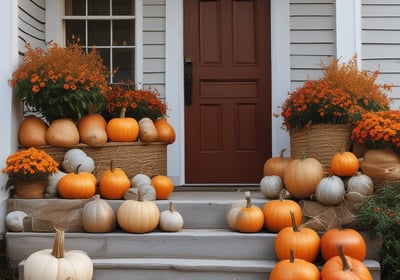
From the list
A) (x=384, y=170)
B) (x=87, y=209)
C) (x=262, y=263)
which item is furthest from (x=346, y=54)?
(x=87, y=209)

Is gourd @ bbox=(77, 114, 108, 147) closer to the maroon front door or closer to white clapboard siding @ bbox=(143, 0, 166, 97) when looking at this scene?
white clapboard siding @ bbox=(143, 0, 166, 97)

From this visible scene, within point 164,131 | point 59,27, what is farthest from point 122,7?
point 164,131

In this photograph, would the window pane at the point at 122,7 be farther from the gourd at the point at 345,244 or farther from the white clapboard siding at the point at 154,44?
the gourd at the point at 345,244

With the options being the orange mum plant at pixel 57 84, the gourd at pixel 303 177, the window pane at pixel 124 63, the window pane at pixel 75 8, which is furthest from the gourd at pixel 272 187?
the window pane at pixel 75 8

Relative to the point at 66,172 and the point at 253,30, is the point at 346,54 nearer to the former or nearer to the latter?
the point at 253,30

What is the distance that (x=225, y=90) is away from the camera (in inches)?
215

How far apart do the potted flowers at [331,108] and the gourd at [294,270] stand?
1.27m

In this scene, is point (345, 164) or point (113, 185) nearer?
point (345, 164)

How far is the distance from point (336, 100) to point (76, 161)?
2.19 meters

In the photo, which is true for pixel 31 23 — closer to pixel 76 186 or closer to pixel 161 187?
pixel 76 186

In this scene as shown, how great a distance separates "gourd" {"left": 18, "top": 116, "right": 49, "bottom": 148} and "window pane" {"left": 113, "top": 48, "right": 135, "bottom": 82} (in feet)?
4.28

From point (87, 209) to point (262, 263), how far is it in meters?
1.32

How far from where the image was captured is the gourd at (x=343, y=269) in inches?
123

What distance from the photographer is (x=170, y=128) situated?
496 cm
